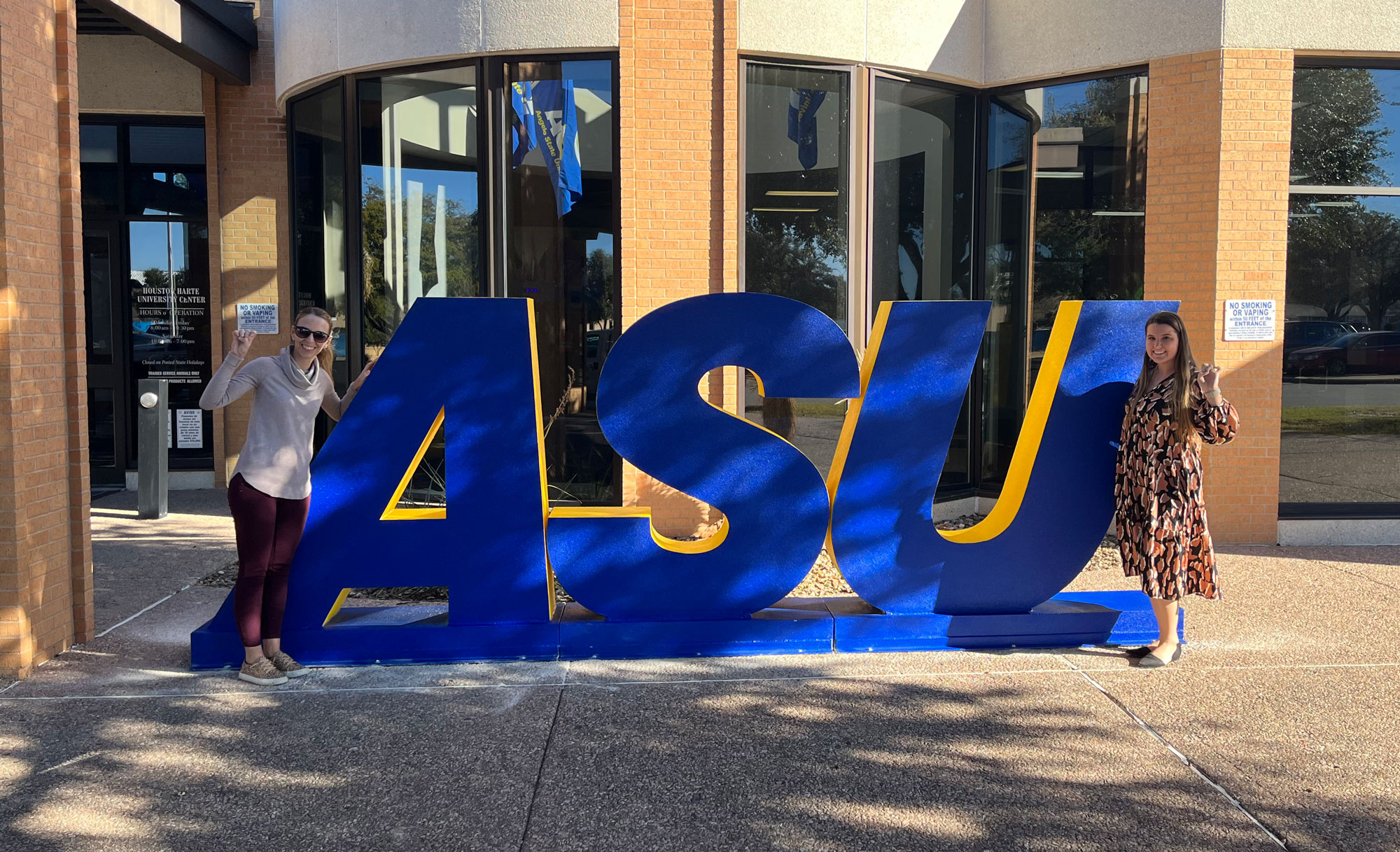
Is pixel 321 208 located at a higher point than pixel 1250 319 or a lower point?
higher

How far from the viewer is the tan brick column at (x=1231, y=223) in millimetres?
7711

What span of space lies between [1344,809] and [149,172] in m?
10.9

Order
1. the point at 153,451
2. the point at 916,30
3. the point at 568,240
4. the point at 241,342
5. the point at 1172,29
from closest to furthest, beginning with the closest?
1. the point at 241,342
2. the point at 1172,29
3. the point at 568,240
4. the point at 916,30
5. the point at 153,451

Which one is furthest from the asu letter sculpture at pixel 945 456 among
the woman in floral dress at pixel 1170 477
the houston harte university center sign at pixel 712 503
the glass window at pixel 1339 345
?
the glass window at pixel 1339 345

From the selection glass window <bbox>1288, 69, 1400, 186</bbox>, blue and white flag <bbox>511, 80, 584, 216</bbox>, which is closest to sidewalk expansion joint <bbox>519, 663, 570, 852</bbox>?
blue and white flag <bbox>511, 80, 584, 216</bbox>

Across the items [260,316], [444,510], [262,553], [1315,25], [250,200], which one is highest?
[1315,25]

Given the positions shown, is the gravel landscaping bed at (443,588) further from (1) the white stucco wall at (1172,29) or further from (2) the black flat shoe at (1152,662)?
(1) the white stucco wall at (1172,29)

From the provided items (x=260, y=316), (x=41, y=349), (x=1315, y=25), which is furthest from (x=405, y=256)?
(x=1315, y=25)

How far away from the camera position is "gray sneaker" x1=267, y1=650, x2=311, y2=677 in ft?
15.7

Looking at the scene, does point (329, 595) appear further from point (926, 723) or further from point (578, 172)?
point (578, 172)

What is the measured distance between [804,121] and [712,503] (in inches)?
157

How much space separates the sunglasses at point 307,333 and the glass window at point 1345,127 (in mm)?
7084

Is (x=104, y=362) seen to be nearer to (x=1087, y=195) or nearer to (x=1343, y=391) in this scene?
(x=1087, y=195)

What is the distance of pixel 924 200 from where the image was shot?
862 centimetres
